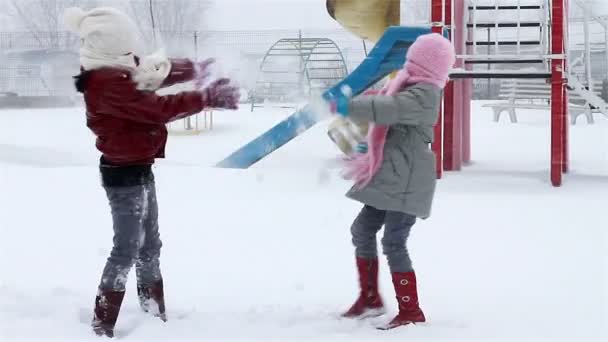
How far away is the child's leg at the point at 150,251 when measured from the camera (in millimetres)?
3094

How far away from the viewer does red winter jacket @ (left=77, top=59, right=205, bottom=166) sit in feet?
9.18

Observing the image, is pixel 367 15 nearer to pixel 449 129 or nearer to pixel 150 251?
pixel 449 129

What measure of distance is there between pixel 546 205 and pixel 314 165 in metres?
3.05

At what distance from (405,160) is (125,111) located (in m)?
1.01

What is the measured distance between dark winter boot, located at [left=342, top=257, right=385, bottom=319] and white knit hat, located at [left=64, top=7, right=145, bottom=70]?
3.87 feet

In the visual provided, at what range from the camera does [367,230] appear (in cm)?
316

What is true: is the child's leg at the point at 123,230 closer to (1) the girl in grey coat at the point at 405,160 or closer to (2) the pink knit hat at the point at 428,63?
(1) the girl in grey coat at the point at 405,160

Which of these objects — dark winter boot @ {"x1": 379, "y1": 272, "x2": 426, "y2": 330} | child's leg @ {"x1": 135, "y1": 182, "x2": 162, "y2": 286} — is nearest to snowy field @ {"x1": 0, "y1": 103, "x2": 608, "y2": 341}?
dark winter boot @ {"x1": 379, "y1": 272, "x2": 426, "y2": 330}

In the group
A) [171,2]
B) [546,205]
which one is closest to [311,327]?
[546,205]

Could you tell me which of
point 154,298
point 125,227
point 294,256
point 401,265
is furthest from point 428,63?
point 294,256

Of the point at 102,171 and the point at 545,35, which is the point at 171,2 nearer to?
the point at 545,35

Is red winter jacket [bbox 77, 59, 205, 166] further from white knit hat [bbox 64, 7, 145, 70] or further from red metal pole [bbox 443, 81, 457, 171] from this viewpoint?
red metal pole [bbox 443, 81, 457, 171]

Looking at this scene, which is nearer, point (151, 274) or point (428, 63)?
point (428, 63)

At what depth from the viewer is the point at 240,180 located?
6.79 m
